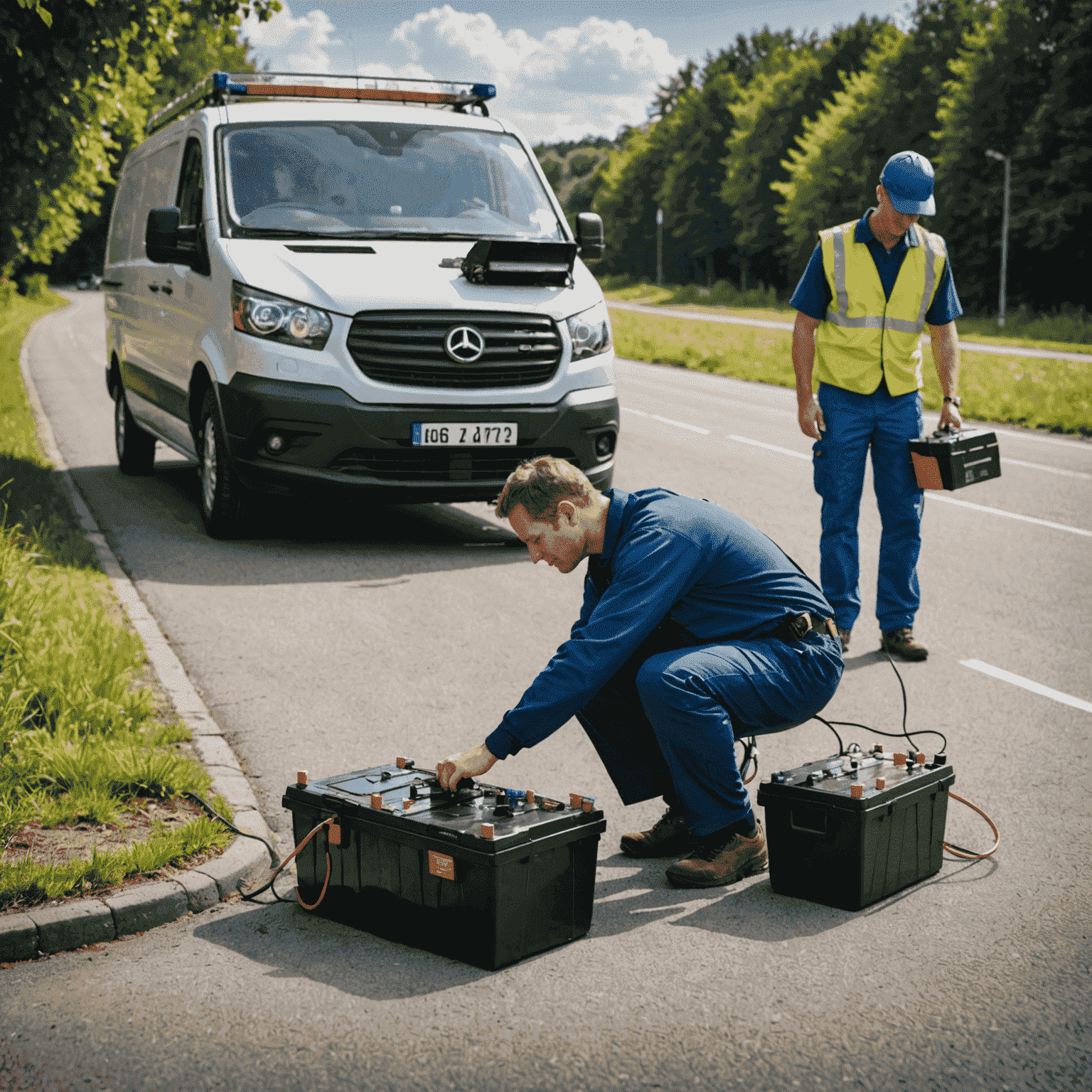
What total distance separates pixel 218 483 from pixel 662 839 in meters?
5.05

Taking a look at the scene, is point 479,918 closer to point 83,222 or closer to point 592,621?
point 592,621

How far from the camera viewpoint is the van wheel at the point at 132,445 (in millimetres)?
11570

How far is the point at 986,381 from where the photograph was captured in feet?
67.9

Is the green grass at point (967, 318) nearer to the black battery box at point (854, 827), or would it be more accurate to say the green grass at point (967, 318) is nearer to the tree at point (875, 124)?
the tree at point (875, 124)

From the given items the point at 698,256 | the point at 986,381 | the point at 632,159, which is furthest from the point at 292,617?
the point at 632,159

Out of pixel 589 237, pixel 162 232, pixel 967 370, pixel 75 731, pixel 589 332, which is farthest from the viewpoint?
pixel 967 370

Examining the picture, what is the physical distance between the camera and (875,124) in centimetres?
6919

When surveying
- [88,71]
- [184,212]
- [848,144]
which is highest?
[848,144]

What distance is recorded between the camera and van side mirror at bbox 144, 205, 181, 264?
8273 millimetres

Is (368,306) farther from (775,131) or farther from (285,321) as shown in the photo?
(775,131)

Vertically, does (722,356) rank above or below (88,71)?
below

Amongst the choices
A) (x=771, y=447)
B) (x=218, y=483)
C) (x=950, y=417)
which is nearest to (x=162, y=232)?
(x=218, y=483)

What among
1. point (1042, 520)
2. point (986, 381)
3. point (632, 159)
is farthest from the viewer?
point (632, 159)

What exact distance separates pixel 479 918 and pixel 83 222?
10440 cm
